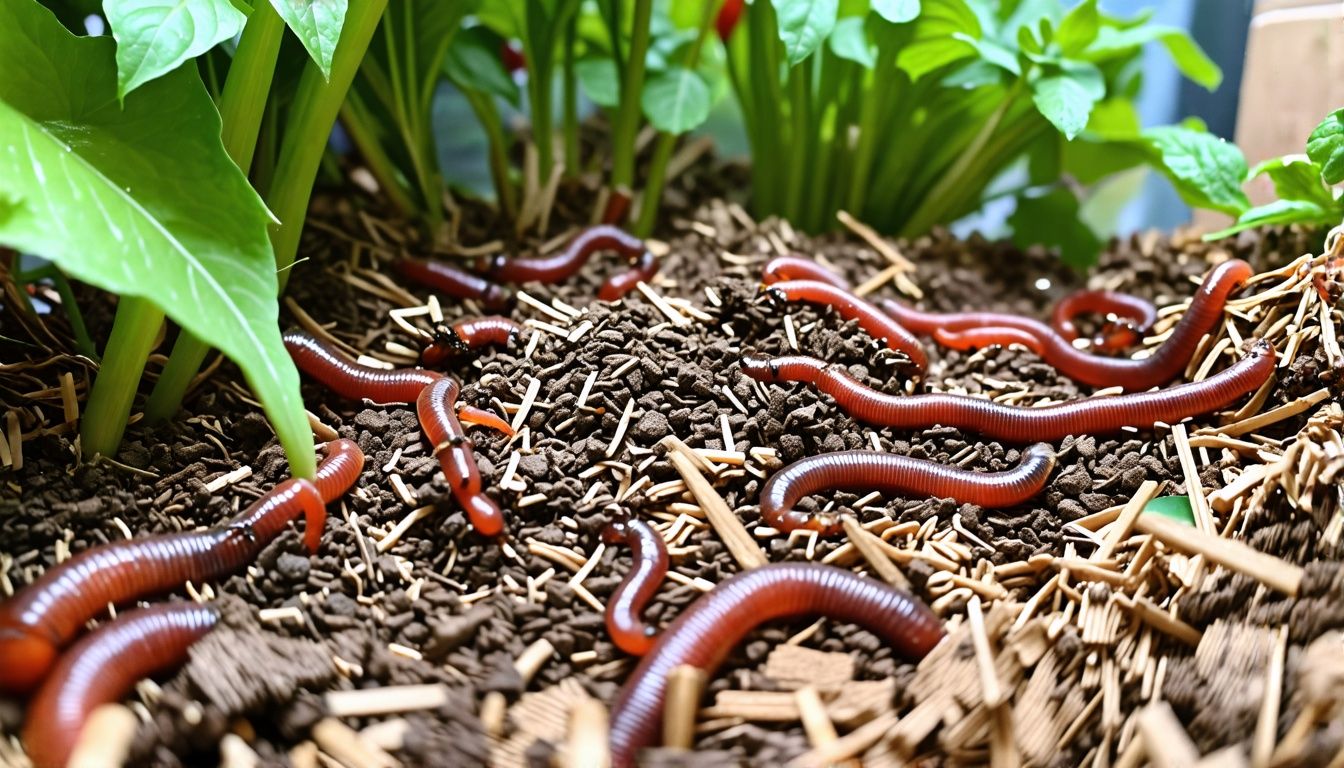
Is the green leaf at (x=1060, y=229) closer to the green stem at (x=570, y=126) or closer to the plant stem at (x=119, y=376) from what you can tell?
the green stem at (x=570, y=126)

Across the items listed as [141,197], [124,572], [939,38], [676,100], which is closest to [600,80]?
[676,100]

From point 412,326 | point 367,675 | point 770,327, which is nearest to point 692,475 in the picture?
point 770,327

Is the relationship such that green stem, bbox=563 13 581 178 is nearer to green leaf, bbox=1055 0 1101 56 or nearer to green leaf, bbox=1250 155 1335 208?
green leaf, bbox=1055 0 1101 56

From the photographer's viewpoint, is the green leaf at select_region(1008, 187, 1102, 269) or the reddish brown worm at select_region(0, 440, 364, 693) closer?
the reddish brown worm at select_region(0, 440, 364, 693)

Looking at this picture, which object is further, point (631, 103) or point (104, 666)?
point (631, 103)

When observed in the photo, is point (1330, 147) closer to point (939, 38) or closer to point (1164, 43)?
point (1164, 43)

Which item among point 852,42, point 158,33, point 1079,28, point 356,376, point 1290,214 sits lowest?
point 356,376

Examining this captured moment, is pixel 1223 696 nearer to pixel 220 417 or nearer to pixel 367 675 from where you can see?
pixel 367 675

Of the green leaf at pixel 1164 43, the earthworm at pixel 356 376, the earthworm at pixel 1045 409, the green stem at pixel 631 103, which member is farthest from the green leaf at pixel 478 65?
the green leaf at pixel 1164 43

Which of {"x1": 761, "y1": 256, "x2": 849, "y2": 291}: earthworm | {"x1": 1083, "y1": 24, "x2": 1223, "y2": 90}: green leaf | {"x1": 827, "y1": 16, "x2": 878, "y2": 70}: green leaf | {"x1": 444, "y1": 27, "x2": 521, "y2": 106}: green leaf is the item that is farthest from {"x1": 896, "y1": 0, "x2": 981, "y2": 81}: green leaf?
{"x1": 444, "y1": 27, "x2": 521, "y2": 106}: green leaf
